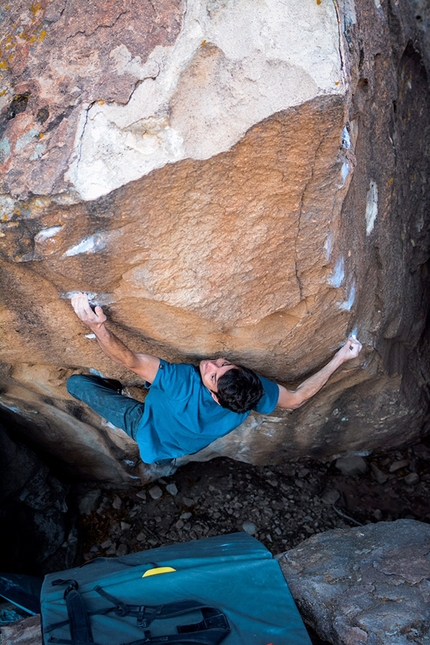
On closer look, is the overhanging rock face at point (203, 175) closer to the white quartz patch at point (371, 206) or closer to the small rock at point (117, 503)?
the white quartz patch at point (371, 206)

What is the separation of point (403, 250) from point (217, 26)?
1.54 metres

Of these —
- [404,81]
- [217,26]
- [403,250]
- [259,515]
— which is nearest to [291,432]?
[259,515]

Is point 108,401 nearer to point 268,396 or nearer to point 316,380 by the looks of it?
point 268,396

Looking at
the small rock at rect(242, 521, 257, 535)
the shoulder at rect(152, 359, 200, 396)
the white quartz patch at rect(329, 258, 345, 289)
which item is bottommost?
the small rock at rect(242, 521, 257, 535)

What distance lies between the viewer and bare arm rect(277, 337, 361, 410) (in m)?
2.60

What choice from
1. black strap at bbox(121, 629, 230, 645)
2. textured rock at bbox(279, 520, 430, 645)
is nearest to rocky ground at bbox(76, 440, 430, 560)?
textured rock at bbox(279, 520, 430, 645)

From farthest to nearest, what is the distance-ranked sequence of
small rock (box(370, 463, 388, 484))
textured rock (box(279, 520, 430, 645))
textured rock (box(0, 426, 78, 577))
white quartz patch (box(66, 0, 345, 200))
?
small rock (box(370, 463, 388, 484)) → textured rock (box(0, 426, 78, 577)) → textured rock (box(279, 520, 430, 645)) → white quartz patch (box(66, 0, 345, 200))

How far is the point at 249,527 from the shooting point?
11.4 feet

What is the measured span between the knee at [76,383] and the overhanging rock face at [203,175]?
0.05m

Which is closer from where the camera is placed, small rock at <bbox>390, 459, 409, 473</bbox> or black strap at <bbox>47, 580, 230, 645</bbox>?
black strap at <bbox>47, 580, 230, 645</bbox>

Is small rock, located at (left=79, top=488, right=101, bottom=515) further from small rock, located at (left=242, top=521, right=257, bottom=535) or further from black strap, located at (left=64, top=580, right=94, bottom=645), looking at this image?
black strap, located at (left=64, top=580, right=94, bottom=645)

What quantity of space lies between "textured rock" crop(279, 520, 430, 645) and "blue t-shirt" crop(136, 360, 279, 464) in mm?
732

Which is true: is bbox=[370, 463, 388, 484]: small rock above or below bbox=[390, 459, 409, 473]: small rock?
below

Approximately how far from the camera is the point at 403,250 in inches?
112
